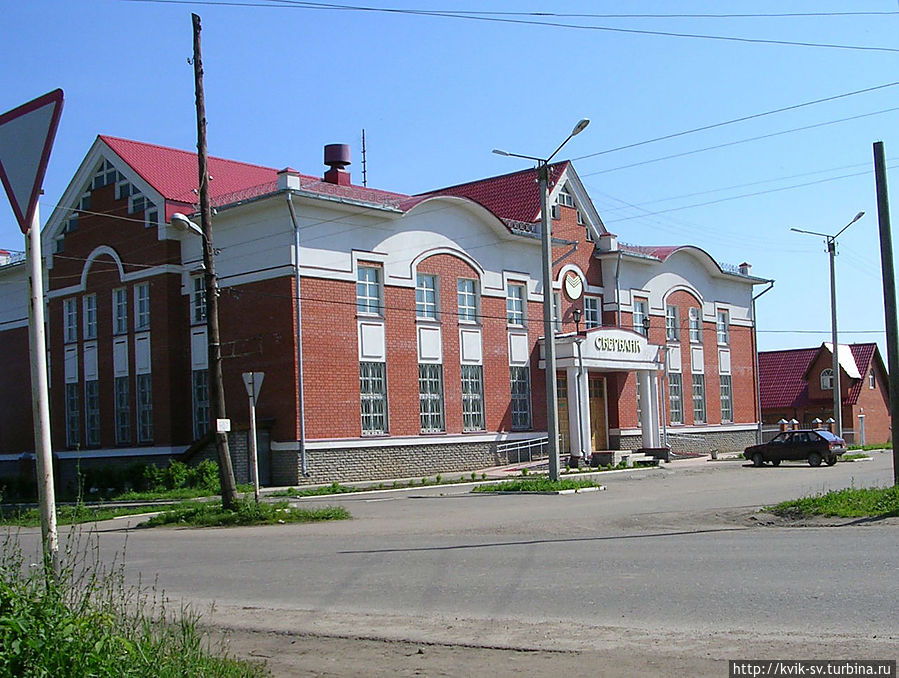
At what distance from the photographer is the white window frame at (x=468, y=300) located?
1487 inches

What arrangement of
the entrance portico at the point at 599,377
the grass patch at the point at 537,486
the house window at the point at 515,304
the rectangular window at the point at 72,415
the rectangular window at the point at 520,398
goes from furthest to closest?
the house window at the point at 515,304 → the entrance portico at the point at 599,377 → the rectangular window at the point at 520,398 → the rectangular window at the point at 72,415 → the grass patch at the point at 537,486

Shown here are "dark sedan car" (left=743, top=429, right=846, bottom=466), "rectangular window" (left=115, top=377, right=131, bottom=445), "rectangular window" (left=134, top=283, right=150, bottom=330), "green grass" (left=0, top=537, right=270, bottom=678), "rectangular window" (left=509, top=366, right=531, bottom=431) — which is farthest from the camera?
"rectangular window" (left=509, top=366, right=531, bottom=431)

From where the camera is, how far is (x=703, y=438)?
163ft

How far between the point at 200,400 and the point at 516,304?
13.0m

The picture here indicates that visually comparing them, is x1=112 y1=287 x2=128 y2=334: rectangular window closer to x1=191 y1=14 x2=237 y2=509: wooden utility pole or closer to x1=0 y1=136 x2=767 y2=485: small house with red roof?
x1=0 y1=136 x2=767 y2=485: small house with red roof

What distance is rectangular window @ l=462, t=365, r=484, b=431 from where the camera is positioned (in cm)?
3747

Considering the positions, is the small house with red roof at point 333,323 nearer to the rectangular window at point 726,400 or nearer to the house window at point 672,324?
the house window at point 672,324

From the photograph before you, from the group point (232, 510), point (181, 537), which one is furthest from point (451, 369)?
point (181, 537)

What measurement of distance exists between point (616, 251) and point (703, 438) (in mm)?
11377

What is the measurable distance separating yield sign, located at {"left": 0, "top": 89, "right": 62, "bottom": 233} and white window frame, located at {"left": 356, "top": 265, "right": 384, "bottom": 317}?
27.6 meters

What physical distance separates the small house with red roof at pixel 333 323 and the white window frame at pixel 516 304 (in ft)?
0.28

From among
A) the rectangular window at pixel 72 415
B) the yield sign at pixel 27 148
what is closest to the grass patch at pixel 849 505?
the yield sign at pixel 27 148

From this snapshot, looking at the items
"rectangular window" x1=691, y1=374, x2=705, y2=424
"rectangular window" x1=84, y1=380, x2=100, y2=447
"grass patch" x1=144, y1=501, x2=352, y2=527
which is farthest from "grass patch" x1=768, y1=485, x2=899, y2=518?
"rectangular window" x1=691, y1=374, x2=705, y2=424

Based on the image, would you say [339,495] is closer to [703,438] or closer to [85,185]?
[85,185]
